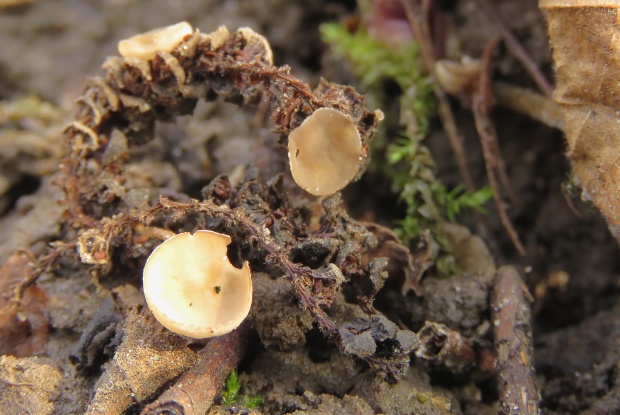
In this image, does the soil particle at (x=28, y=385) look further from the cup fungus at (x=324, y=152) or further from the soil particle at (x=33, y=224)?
the cup fungus at (x=324, y=152)

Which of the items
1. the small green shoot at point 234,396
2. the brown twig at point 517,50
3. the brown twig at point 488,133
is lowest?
the small green shoot at point 234,396

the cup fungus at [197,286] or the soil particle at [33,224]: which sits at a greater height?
the cup fungus at [197,286]

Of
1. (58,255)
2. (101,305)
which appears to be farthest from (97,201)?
(101,305)

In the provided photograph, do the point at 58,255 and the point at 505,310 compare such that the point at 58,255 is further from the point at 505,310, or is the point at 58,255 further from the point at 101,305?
the point at 505,310

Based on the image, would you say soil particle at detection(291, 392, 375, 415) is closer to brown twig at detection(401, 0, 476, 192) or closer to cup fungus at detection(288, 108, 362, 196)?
cup fungus at detection(288, 108, 362, 196)

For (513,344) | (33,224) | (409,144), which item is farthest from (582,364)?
(33,224)

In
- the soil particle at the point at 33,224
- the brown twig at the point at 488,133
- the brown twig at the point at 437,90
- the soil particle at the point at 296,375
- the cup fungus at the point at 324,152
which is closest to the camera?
the soil particle at the point at 296,375

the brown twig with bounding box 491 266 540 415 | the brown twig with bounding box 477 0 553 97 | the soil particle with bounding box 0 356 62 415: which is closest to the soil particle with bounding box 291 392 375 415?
the brown twig with bounding box 491 266 540 415

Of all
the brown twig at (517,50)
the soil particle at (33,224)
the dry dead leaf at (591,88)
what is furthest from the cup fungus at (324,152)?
the brown twig at (517,50)
